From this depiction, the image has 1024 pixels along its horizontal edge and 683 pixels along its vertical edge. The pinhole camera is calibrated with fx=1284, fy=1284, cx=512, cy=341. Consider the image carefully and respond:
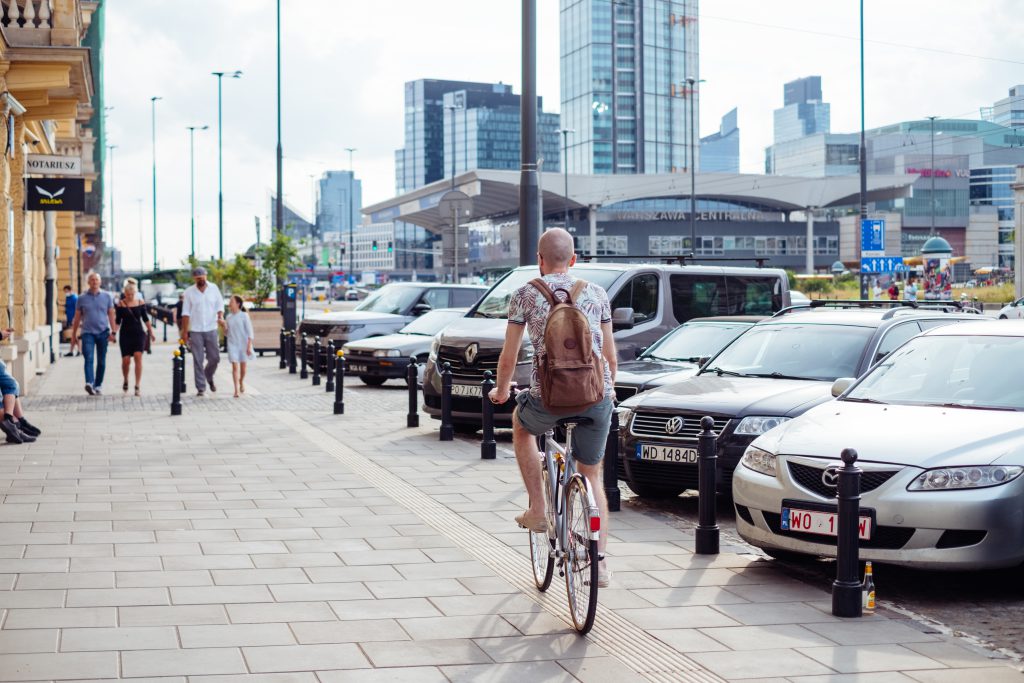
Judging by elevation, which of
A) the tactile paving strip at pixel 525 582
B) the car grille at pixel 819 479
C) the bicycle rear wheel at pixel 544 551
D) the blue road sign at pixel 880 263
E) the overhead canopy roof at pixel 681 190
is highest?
the overhead canopy roof at pixel 681 190

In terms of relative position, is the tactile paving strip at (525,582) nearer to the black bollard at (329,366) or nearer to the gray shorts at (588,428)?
the gray shorts at (588,428)

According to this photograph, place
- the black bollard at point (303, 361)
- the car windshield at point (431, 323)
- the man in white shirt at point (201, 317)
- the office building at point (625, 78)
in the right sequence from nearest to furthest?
the man in white shirt at point (201, 317) → the car windshield at point (431, 323) → the black bollard at point (303, 361) → the office building at point (625, 78)

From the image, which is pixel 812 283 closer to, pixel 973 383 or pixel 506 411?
pixel 506 411

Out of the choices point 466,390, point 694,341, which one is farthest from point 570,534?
point 466,390

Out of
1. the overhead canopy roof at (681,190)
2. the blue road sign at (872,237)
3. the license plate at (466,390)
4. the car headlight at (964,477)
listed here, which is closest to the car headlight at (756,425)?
the car headlight at (964,477)

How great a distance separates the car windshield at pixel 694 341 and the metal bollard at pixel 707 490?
438 cm

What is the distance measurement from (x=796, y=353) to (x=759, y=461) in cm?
302

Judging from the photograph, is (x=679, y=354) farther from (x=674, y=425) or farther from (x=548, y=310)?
(x=548, y=310)

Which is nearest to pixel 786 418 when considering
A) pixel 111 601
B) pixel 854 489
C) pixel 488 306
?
pixel 854 489

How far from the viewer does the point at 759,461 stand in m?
7.21

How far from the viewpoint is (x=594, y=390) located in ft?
19.3

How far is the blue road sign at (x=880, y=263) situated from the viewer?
116ft

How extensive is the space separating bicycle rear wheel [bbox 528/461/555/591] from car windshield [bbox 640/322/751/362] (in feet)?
18.6

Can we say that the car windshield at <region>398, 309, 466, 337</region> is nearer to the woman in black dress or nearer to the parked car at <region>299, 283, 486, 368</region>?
the parked car at <region>299, 283, 486, 368</region>
